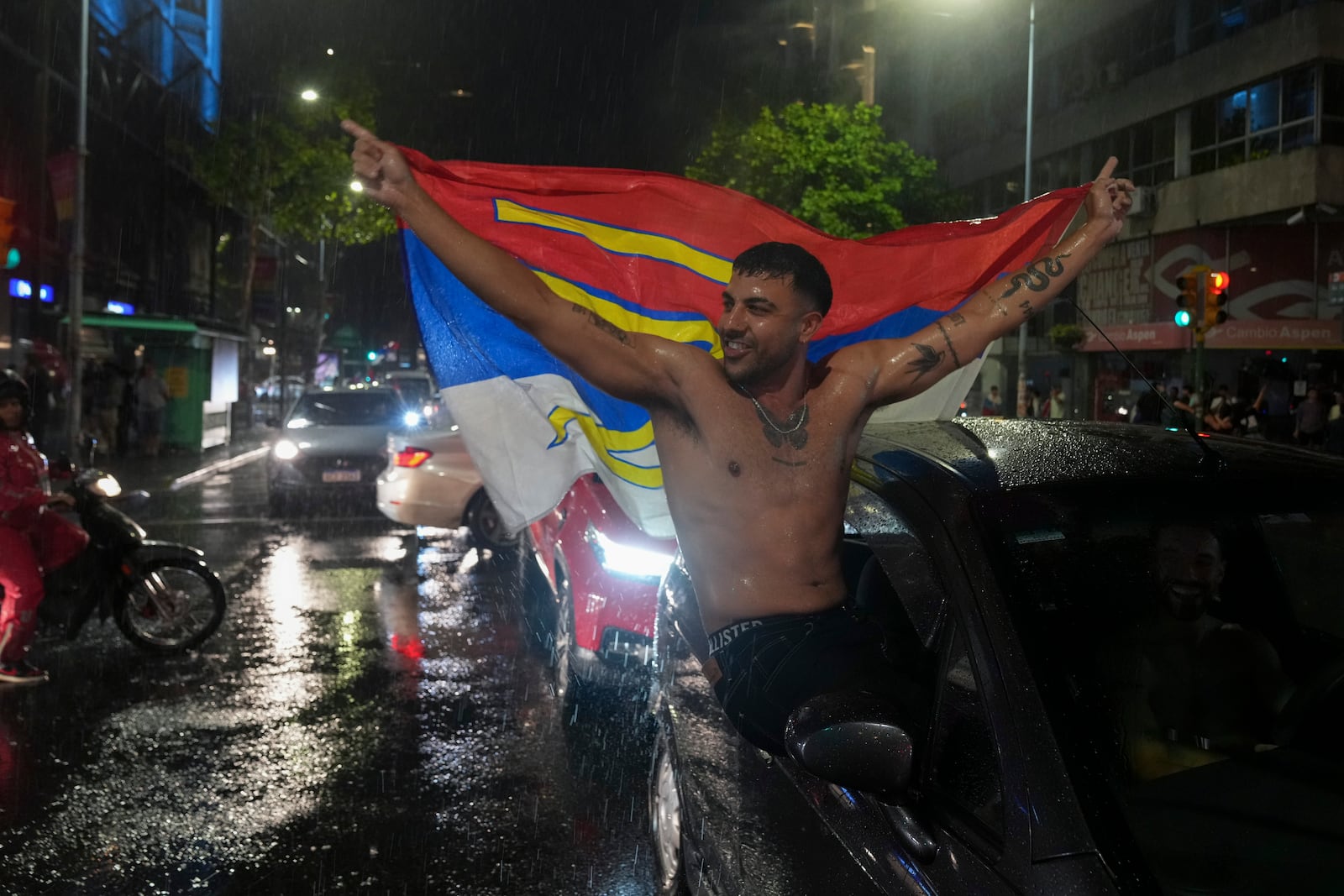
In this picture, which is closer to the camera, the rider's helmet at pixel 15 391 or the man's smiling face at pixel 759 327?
the man's smiling face at pixel 759 327

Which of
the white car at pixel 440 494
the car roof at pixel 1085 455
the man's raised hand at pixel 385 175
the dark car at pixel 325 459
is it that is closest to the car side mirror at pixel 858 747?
→ the car roof at pixel 1085 455

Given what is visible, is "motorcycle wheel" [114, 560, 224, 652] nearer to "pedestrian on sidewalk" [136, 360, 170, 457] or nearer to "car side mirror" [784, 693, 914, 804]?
"car side mirror" [784, 693, 914, 804]

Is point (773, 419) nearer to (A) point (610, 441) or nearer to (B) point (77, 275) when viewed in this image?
(A) point (610, 441)

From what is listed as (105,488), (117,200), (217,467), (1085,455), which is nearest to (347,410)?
(217,467)

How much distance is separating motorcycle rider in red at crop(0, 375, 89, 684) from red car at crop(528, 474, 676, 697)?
3.18m

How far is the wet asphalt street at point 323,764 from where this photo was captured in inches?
169

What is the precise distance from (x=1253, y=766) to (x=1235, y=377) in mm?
30186

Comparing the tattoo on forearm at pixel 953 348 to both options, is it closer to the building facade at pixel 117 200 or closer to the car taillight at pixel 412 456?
the car taillight at pixel 412 456

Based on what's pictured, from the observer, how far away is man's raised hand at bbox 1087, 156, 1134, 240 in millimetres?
3430

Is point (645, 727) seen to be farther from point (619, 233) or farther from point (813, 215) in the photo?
point (813, 215)

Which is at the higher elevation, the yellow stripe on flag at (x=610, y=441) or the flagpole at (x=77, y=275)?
the flagpole at (x=77, y=275)

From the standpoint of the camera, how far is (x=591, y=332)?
2.87 m

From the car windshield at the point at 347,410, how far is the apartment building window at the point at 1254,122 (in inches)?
850

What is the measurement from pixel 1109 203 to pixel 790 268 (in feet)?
3.84
